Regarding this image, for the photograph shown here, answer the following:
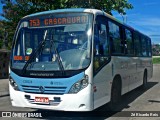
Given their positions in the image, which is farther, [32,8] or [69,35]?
[32,8]

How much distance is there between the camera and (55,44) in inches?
284

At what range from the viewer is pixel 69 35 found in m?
7.24

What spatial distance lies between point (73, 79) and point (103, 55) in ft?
4.29

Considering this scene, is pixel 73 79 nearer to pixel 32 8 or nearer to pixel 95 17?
pixel 95 17

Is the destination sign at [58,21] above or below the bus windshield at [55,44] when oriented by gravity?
above

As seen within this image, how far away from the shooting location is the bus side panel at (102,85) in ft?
23.5

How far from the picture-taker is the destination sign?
7.32 m

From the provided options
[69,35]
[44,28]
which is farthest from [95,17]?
[44,28]

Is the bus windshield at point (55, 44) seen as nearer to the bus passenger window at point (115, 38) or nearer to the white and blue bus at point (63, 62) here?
the white and blue bus at point (63, 62)

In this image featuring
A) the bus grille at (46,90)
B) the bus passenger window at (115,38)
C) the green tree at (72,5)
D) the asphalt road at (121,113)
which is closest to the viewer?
the bus grille at (46,90)

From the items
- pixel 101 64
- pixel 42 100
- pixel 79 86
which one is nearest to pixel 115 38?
pixel 101 64

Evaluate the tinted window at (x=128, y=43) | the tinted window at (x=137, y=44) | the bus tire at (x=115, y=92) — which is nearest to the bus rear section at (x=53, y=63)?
the bus tire at (x=115, y=92)

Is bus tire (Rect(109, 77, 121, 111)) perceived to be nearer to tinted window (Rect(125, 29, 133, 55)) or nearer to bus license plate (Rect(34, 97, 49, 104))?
tinted window (Rect(125, 29, 133, 55))

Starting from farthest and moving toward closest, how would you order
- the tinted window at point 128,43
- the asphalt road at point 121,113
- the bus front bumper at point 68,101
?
the tinted window at point 128,43, the asphalt road at point 121,113, the bus front bumper at point 68,101
